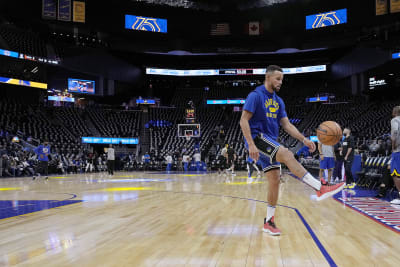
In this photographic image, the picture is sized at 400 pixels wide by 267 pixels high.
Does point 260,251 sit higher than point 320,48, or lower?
lower

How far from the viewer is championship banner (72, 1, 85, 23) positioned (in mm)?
25297

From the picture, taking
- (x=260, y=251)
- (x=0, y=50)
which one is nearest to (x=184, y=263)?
(x=260, y=251)

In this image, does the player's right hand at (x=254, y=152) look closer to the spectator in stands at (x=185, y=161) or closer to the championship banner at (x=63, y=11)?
the spectator in stands at (x=185, y=161)

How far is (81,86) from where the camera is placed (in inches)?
1250

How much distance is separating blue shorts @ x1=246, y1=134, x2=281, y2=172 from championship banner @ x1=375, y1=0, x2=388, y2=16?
25265 mm

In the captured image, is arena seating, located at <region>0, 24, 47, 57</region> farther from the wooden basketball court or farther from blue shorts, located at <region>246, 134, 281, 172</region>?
blue shorts, located at <region>246, 134, 281, 172</region>

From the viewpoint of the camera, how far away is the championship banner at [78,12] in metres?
25.3

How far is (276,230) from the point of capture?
3.36m

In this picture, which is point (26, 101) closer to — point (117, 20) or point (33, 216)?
point (117, 20)

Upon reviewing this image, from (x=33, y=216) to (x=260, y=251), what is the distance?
338 centimetres

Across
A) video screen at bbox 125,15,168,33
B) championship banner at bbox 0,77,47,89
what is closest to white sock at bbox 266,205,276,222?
championship banner at bbox 0,77,47,89

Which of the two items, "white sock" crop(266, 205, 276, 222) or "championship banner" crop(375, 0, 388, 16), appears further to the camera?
"championship banner" crop(375, 0, 388, 16)

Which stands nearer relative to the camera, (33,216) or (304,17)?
(33,216)

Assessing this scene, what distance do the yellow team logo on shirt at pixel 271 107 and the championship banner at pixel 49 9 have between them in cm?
2531
